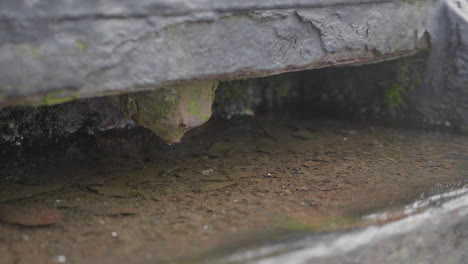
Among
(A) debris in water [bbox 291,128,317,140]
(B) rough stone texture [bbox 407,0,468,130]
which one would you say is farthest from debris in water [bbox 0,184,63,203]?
(B) rough stone texture [bbox 407,0,468,130]

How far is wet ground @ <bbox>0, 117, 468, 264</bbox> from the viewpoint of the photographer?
47.8 inches

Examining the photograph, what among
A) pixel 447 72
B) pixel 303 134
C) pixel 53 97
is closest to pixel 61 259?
pixel 53 97

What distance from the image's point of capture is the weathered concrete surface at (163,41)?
1.18 m

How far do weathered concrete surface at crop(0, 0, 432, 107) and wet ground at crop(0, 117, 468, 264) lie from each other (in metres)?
0.38

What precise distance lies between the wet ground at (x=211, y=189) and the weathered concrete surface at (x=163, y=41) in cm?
38

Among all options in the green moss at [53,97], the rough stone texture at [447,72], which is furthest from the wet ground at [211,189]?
the green moss at [53,97]

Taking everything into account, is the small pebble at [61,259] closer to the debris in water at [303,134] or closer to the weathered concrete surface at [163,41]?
the weathered concrete surface at [163,41]

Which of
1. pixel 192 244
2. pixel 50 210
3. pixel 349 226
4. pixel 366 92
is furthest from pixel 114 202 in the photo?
pixel 366 92

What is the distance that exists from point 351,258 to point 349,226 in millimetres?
102

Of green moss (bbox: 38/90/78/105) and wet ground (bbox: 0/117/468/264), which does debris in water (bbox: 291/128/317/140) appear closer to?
wet ground (bbox: 0/117/468/264)

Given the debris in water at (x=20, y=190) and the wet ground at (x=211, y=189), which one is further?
the debris in water at (x=20, y=190)

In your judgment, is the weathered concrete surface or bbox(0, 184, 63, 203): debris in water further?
bbox(0, 184, 63, 203): debris in water

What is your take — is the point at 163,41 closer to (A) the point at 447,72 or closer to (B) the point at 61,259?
(B) the point at 61,259

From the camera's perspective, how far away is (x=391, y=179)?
1.65 meters
